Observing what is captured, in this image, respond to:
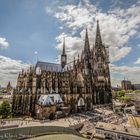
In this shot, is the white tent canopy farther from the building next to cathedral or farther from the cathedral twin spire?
the cathedral twin spire

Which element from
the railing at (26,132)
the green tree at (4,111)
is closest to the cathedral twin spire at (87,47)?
the green tree at (4,111)

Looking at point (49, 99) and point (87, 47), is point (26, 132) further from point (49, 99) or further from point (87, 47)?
point (87, 47)

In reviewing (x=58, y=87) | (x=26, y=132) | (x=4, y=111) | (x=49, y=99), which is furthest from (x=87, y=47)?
(x=26, y=132)

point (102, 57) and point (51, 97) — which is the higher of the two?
point (102, 57)

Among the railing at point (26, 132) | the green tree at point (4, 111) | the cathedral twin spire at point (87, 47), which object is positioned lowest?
the railing at point (26, 132)

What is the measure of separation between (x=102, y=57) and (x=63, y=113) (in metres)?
36.6

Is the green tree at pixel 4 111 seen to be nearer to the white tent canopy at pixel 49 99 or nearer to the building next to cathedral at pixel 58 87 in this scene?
the building next to cathedral at pixel 58 87

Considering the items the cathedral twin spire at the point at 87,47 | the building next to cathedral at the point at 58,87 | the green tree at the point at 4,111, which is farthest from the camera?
the cathedral twin spire at the point at 87,47

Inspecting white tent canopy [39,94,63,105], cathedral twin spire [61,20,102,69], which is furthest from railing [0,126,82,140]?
cathedral twin spire [61,20,102,69]

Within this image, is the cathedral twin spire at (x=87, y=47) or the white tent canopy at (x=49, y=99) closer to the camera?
the white tent canopy at (x=49, y=99)

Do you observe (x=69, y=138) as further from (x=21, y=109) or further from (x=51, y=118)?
(x=21, y=109)

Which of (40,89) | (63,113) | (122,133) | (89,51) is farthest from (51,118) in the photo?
(89,51)

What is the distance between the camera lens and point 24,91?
157 feet

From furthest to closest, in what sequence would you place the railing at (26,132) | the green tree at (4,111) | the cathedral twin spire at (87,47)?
1. the cathedral twin spire at (87,47)
2. the green tree at (4,111)
3. the railing at (26,132)
